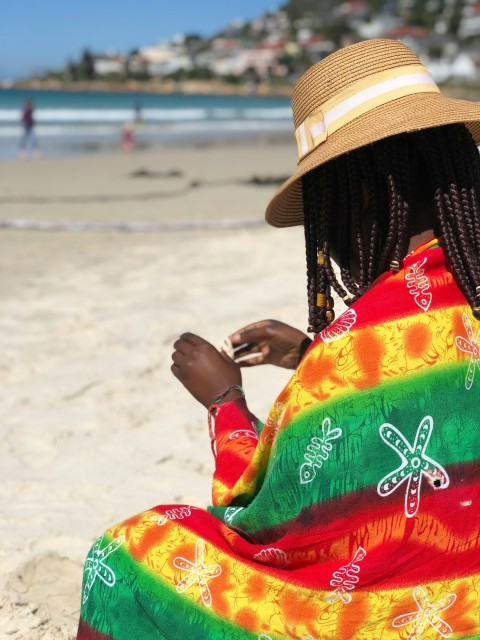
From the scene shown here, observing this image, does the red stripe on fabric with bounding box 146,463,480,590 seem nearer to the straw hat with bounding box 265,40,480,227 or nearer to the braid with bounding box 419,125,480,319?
the braid with bounding box 419,125,480,319

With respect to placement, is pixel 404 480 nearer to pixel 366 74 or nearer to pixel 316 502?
pixel 316 502

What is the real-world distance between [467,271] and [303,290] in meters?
4.14

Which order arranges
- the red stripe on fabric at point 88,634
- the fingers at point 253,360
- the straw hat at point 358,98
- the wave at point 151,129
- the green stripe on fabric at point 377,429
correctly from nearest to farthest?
the green stripe on fabric at point 377,429 → the straw hat at point 358,98 → the red stripe on fabric at point 88,634 → the fingers at point 253,360 → the wave at point 151,129

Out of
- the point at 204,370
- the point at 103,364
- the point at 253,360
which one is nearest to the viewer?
the point at 204,370

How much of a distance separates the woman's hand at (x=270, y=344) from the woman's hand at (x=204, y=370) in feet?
0.88

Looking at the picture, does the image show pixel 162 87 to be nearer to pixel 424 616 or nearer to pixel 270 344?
pixel 270 344

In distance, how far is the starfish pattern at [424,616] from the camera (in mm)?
1495

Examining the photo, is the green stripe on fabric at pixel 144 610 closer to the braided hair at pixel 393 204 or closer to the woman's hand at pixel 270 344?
the braided hair at pixel 393 204

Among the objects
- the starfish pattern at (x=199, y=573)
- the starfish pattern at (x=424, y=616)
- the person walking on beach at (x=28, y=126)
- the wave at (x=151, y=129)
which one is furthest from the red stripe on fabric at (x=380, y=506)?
the wave at (x=151, y=129)

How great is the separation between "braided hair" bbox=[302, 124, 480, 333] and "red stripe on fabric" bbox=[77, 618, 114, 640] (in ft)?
2.74

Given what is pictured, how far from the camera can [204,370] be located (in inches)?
79.4

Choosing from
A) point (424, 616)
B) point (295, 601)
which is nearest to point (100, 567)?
point (295, 601)

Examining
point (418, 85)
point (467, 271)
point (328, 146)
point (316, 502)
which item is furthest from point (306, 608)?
point (418, 85)

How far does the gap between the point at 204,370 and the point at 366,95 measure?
75 centimetres
